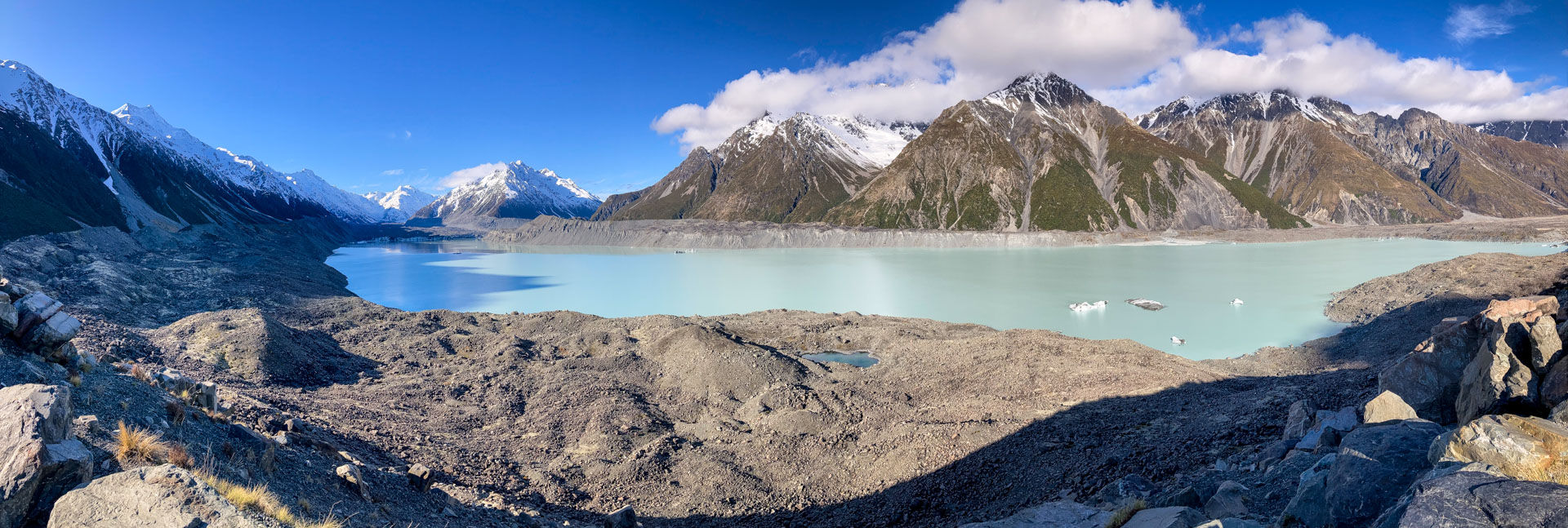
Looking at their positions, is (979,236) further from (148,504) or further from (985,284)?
(148,504)

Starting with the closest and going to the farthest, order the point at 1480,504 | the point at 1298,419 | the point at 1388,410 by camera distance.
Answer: the point at 1480,504
the point at 1388,410
the point at 1298,419

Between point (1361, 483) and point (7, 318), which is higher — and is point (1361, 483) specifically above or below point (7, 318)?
below

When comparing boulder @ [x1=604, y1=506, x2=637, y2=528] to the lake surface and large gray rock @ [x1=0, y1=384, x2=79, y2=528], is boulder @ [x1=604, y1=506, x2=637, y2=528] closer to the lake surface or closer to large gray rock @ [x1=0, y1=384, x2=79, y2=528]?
large gray rock @ [x1=0, y1=384, x2=79, y2=528]

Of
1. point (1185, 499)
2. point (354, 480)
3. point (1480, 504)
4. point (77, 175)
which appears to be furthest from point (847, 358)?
point (77, 175)

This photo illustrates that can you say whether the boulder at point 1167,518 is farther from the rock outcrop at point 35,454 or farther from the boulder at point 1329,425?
the rock outcrop at point 35,454

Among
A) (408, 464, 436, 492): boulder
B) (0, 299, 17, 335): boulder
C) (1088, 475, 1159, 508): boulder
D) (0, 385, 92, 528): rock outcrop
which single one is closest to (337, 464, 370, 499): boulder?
(408, 464, 436, 492): boulder
